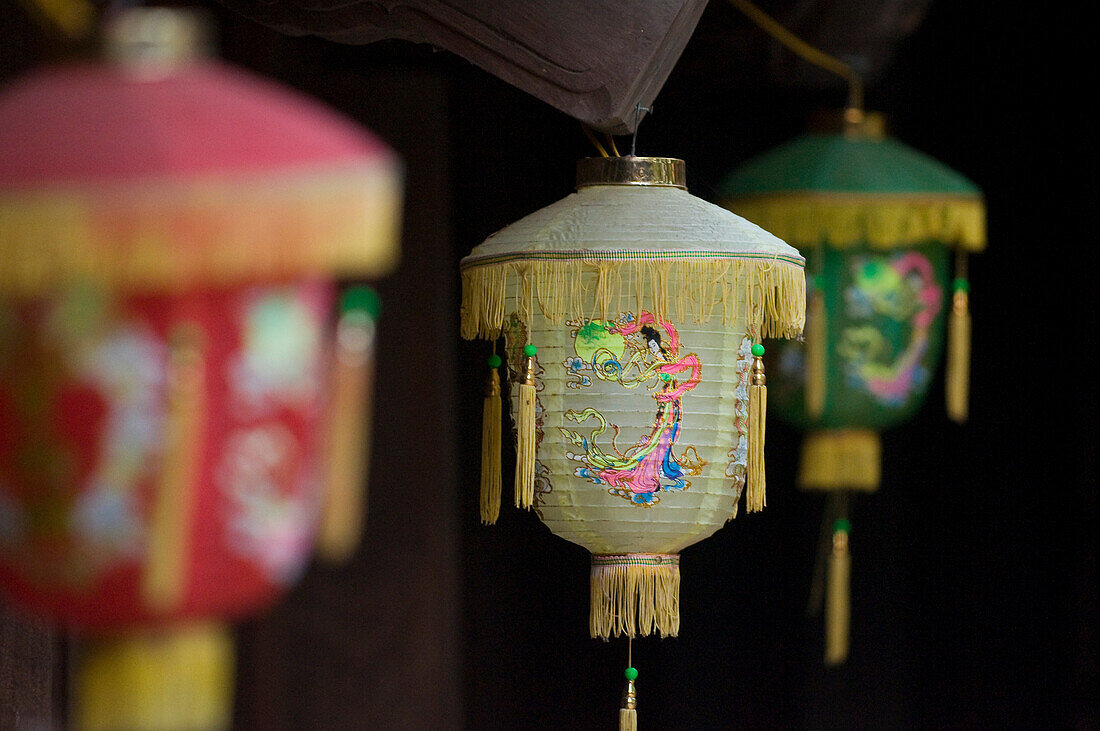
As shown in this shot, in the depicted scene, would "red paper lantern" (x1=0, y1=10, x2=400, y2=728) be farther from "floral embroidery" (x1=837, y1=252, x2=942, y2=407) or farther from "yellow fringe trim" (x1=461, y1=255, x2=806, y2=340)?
"floral embroidery" (x1=837, y1=252, x2=942, y2=407)

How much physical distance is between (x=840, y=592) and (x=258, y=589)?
1.86 metres

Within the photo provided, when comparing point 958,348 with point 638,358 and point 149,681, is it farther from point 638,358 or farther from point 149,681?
point 149,681

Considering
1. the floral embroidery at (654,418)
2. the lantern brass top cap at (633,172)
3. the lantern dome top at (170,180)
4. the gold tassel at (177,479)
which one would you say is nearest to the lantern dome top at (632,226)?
the lantern brass top cap at (633,172)

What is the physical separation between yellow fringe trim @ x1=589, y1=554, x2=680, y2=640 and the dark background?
0.40 meters

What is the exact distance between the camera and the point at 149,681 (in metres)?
1.33

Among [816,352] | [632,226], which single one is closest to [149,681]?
[632,226]

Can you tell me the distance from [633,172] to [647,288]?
214 millimetres

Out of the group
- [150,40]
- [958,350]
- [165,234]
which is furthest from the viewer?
[958,350]

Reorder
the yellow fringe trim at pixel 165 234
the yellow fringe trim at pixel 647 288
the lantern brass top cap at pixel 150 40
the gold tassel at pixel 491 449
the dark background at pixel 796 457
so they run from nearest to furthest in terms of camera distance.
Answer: the yellow fringe trim at pixel 165 234
the lantern brass top cap at pixel 150 40
the yellow fringe trim at pixel 647 288
the gold tassel at pixel 491 449
the dark background at pixel 796 457

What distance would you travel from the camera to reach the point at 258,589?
135 cm

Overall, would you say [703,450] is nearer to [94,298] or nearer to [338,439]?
[338,439]

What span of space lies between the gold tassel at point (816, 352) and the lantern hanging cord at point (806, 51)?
436 millimetres

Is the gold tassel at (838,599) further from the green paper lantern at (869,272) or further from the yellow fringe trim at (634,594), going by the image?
the yellow fringe trim at (634,594)

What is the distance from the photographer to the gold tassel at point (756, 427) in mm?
2275
